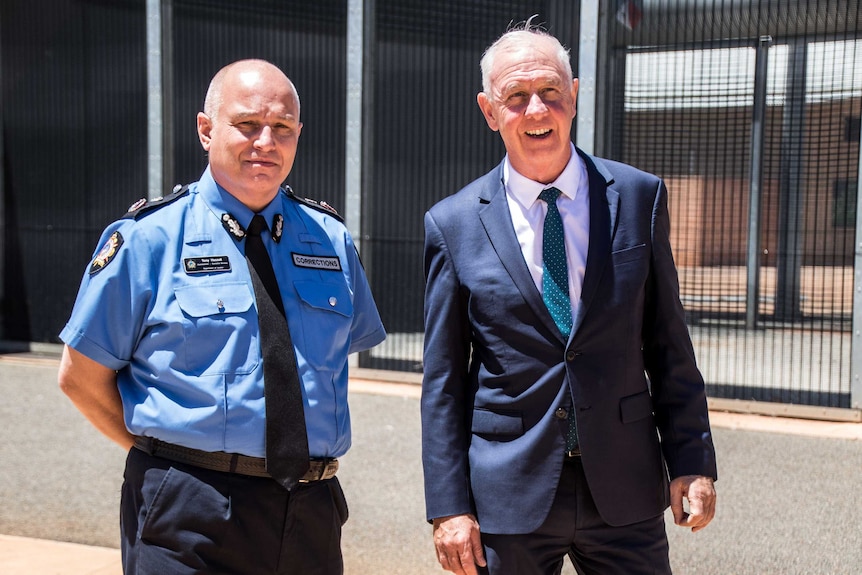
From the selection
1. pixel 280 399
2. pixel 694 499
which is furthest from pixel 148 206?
pixel 694 499

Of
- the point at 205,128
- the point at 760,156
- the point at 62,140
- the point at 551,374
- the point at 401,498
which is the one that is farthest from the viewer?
the point at 62,140

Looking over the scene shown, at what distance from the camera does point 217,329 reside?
2.38 meters

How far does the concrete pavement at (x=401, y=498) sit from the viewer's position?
4.42 meters

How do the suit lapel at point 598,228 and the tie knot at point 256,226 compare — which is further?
the tie knot at point 256,226

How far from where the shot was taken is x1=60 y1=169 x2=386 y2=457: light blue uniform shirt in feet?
7.68

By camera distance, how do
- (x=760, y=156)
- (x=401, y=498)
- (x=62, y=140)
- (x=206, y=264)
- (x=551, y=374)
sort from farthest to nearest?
(x=62, y=140) < (x=760, y=156) < (x=401, y=498) < (x=206, y=264) < (x=551, y=374)

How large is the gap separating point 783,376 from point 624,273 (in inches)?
248

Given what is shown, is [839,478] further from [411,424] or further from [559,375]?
[559,375]

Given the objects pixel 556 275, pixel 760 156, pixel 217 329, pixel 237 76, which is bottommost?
pixel 217 329

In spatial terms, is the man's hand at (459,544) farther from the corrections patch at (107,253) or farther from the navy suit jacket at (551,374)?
the corrections patch at (107,253)

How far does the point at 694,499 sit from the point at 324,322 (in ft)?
3.40

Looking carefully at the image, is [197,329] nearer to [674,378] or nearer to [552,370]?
[552,370]

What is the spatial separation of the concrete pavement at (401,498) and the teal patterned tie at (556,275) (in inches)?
92.1

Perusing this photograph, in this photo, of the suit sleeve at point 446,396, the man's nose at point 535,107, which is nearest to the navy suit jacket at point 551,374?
the suit sleeve at point 446,396
